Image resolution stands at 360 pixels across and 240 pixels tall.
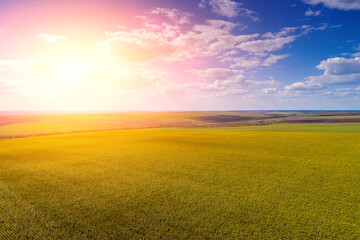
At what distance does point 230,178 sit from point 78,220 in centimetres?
772

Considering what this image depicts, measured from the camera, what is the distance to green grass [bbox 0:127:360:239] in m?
6.26

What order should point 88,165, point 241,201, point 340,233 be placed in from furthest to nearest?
point 88,165
point 241,201
point 340,233

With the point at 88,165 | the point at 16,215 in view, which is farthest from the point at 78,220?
the point at 88,165

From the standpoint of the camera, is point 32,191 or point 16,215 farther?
point 32,191

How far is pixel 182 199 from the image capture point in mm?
8305

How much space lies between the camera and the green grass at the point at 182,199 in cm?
626

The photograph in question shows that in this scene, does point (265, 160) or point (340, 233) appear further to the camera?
point (265, 160)

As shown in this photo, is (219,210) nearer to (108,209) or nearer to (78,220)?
(108,209)

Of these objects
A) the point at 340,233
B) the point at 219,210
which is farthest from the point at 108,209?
the point at 340,233

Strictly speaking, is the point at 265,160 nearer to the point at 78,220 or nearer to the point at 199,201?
the point at 199,201

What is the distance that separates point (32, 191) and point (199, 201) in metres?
8.30

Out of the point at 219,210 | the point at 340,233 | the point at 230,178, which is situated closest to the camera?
the point at 340,233

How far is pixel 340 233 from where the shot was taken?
602 cm

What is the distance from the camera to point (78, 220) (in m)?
6.82
